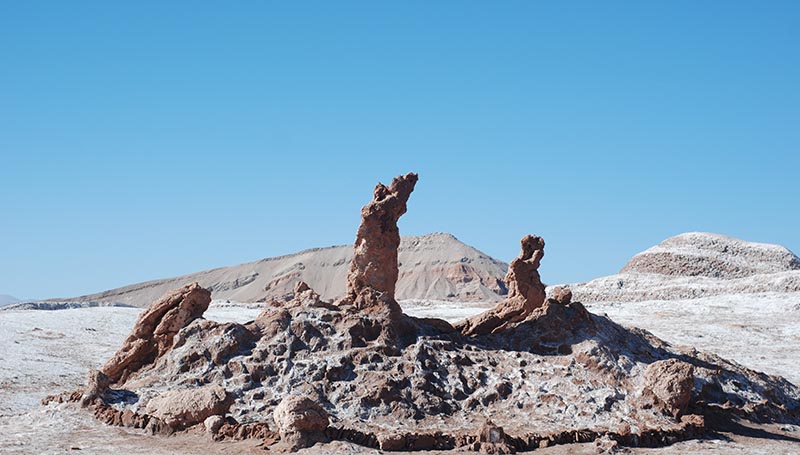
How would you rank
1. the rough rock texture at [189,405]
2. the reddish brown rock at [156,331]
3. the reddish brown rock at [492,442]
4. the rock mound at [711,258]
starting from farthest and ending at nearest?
the rock mound at [711,258] → the reddish brown rock at [156,331] → the rough rock texture at [189,405] → the reddish brown rock at [492,442]

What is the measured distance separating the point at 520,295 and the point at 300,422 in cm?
737

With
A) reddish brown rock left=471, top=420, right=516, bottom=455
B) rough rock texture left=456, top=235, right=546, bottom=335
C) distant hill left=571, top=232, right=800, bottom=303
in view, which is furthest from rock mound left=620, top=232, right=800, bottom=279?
reddish brown rock left=471, top=420, right=516, bottom=455

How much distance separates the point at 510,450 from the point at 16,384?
11.5 meters

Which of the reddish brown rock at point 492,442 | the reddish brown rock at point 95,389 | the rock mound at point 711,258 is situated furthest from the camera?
the rock mound at point 711,258

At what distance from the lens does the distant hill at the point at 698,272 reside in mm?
39750

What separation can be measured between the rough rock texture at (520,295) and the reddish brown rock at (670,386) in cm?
352

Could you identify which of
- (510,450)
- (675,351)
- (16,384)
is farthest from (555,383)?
(16,384)

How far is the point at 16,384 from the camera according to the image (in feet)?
65.6

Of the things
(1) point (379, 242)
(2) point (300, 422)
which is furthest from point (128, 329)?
(2) point (300, 422)

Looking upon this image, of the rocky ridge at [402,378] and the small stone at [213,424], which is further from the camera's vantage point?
the rocky ridge at [402,378]

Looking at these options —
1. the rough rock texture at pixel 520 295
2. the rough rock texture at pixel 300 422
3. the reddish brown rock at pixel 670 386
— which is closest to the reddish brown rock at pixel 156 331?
the rough rock texture at pixel 300 422

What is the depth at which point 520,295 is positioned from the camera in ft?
66.4

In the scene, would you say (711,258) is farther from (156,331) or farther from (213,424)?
(213,424)

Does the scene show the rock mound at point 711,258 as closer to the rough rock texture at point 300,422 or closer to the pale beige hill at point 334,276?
the pale beige hill at point 334,276
